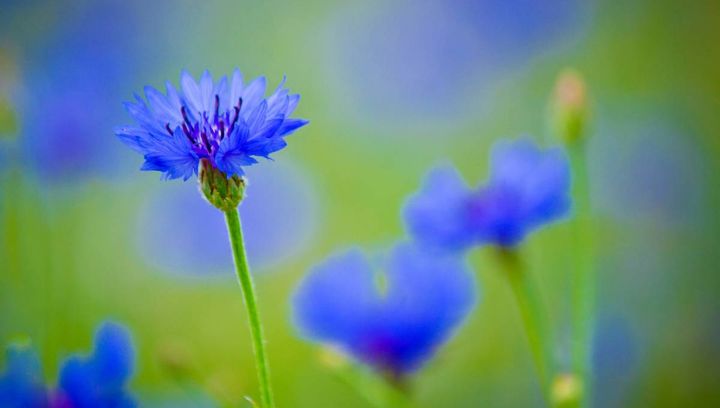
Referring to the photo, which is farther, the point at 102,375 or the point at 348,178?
the point at 348,178

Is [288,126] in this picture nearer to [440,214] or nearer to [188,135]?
[188,135]

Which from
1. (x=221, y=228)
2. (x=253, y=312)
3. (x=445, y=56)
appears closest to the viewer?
(x=253, y=312)

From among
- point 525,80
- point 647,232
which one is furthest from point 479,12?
point 647,232

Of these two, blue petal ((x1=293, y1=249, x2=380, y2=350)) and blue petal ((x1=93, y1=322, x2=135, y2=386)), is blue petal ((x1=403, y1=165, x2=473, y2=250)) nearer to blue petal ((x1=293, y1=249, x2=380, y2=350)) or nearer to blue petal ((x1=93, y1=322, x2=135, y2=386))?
blue petal ((x1=293, y1=249, x2=380, y2=350))

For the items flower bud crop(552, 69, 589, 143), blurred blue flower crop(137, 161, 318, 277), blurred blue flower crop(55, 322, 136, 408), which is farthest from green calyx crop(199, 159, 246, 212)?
blurred blue flower crop(137, 161, 318, 277)

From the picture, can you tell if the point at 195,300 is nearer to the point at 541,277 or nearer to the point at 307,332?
the point at 541,277

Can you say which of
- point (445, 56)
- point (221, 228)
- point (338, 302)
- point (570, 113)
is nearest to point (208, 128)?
point (338, 302)
